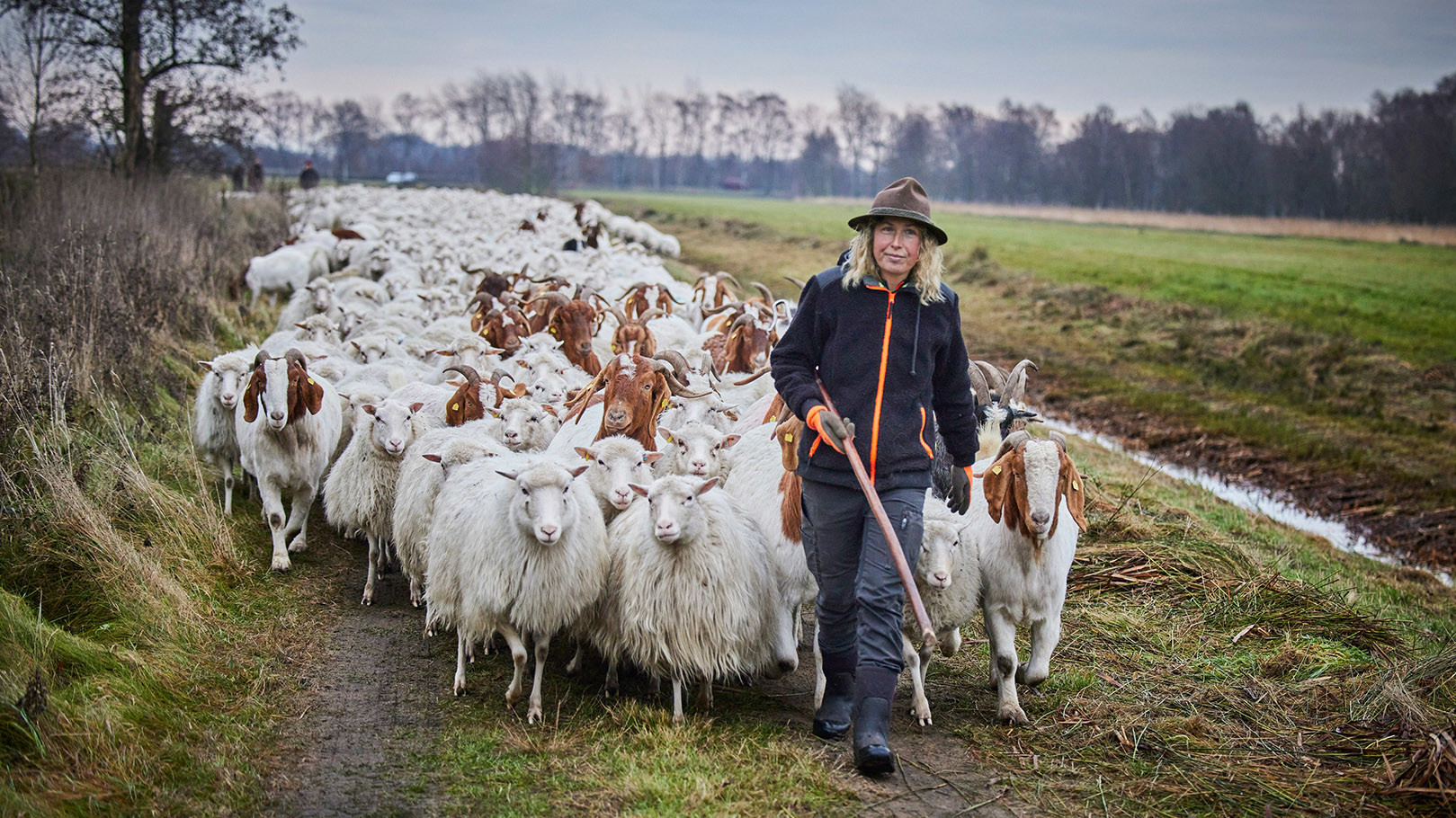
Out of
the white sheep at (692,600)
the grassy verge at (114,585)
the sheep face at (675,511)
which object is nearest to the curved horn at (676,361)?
the white sheep at (692,600)

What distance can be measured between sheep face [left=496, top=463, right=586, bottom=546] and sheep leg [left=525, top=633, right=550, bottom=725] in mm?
482

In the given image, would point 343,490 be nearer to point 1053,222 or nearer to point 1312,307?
point 1312,307

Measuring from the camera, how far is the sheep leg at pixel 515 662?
511 cm

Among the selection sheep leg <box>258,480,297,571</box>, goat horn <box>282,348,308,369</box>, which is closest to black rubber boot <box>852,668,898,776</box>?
sheep leg <box>258,480,297,571</box>

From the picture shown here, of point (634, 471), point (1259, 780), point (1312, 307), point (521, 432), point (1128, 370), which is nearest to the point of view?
point (1259, 780)

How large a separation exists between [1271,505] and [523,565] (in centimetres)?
885

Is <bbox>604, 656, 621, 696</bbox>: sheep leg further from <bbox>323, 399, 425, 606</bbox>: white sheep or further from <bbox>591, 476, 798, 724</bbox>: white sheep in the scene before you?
<bbox>323, 399, 425, 606</bbox>: white sheep

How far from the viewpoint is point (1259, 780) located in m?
4.48

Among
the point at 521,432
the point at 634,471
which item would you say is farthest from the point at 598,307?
the point at 634,471

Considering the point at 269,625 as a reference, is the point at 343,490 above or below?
above

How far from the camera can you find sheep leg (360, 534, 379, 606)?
261 inches

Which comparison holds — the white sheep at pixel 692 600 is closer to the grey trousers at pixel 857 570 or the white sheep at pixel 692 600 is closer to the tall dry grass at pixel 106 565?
the grey trousers at pixel 857 570

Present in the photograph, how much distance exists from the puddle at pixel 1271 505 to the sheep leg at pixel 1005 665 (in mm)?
5655

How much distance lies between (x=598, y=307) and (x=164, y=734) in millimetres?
8689
